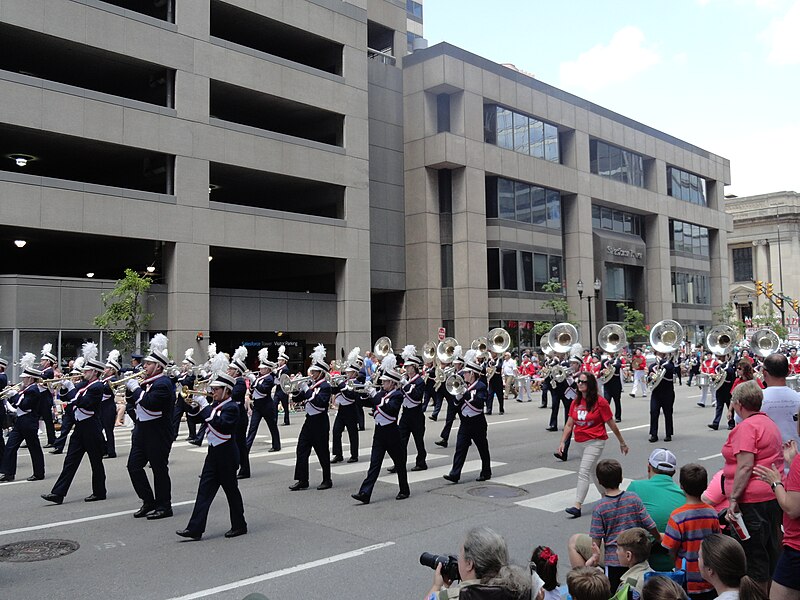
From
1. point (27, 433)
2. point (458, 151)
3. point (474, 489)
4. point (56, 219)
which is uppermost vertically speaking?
point (458, 151)

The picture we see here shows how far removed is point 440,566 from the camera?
12.0 feet

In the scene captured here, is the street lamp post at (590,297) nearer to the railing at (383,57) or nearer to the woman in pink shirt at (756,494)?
the railing at (383,57)

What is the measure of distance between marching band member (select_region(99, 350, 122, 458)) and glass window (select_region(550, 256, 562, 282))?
34.5 meters

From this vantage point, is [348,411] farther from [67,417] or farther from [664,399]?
[664,399]

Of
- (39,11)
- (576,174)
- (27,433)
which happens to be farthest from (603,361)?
(576,174)

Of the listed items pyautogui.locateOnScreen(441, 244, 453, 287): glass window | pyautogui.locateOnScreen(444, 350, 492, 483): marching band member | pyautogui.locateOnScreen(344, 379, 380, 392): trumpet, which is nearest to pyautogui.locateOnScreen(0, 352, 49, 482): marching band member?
pyautogui.locateOnScreen(344, 379, 380, 392): trumpet

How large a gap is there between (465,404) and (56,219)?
65.5 feet

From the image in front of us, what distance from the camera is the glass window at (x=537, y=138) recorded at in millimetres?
43938

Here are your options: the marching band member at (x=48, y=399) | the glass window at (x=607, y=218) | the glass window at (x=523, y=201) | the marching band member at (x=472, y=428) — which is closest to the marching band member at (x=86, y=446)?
the marching band member at (x=48, y=399)

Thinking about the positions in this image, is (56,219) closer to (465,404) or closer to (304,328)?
(304,328)

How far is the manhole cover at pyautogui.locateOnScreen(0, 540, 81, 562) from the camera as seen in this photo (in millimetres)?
7199

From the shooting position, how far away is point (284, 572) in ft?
21.7

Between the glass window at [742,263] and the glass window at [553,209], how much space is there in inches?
2300

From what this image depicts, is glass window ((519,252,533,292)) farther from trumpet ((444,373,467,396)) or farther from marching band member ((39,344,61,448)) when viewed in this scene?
marching band member ((39,344,61,448))
